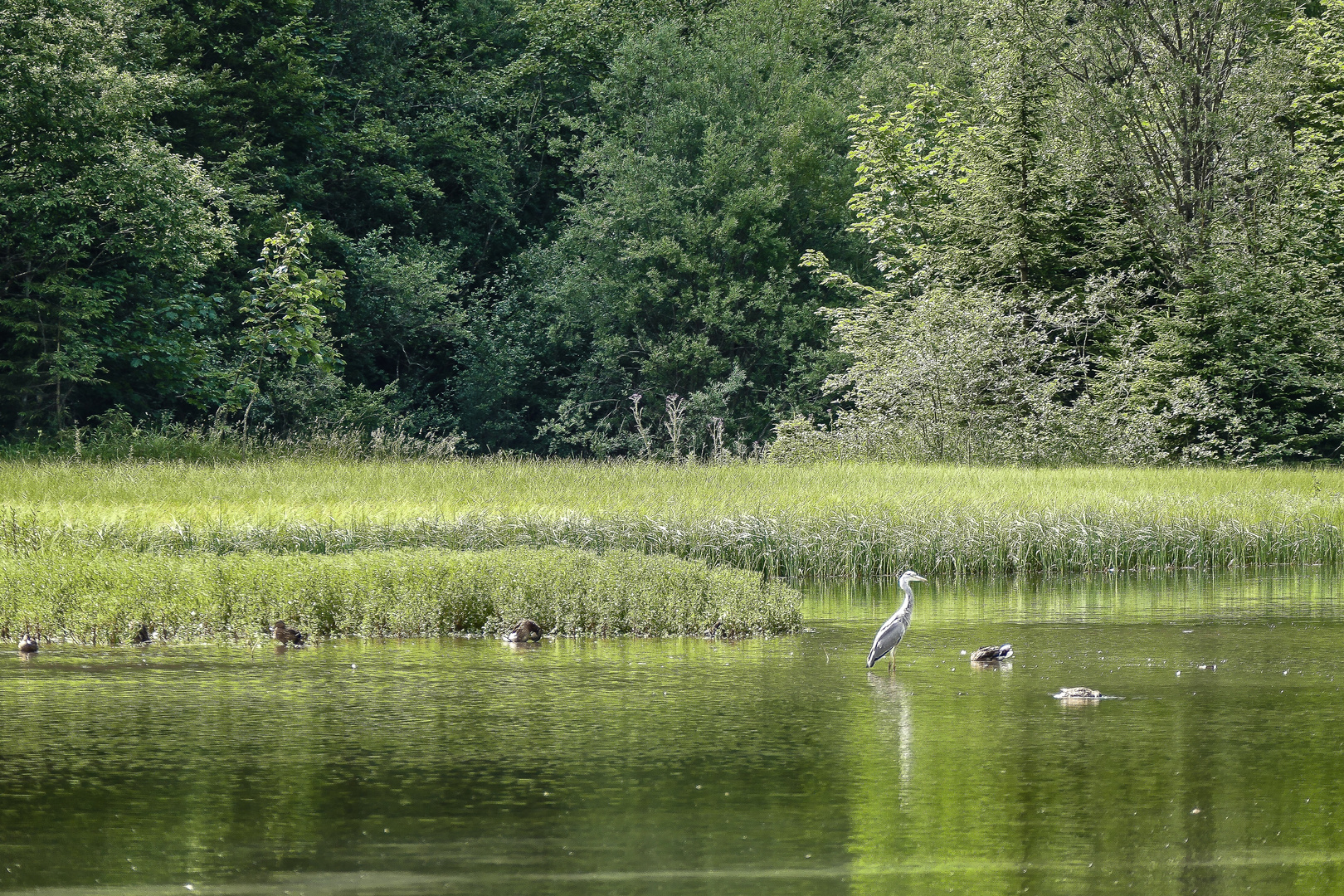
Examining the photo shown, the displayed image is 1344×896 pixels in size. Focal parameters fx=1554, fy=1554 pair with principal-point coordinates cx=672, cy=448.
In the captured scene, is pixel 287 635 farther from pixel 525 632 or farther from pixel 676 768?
pixel 676 768

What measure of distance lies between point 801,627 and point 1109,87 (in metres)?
26.6

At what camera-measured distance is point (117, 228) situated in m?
31.5

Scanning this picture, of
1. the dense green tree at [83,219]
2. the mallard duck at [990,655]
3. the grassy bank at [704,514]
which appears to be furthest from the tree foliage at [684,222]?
the mallard duck at [990,655]

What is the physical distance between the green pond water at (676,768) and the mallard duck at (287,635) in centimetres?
22

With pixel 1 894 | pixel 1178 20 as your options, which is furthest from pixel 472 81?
pixel 1 894

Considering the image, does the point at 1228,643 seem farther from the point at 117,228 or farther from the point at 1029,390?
the point at 117,228

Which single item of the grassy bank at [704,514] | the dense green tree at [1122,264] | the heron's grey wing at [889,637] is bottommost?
the heron's grey wing at [889,637]

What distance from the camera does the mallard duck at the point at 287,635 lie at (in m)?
13.4

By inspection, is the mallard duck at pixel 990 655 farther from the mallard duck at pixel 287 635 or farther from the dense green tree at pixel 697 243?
the dense green tree at pixel 697 243

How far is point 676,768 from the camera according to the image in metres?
8.95

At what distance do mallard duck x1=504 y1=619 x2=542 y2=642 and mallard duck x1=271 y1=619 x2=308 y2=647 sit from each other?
179cm

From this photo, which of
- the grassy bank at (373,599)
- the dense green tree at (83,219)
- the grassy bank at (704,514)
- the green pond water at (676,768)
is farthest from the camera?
the dense green tree at (83,219)

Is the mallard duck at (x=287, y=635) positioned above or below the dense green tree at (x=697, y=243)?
below

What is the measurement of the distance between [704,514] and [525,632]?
534 centimetres
